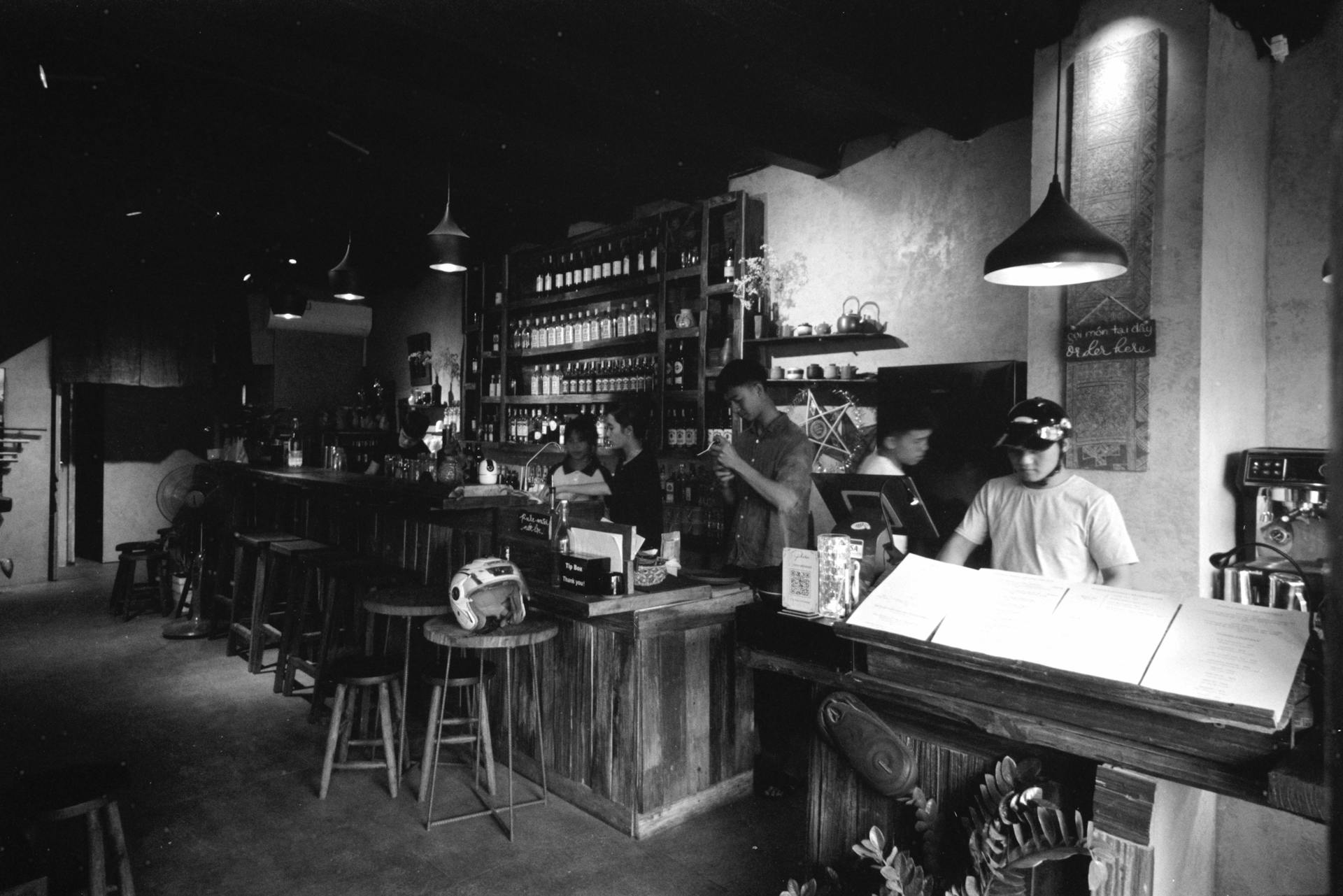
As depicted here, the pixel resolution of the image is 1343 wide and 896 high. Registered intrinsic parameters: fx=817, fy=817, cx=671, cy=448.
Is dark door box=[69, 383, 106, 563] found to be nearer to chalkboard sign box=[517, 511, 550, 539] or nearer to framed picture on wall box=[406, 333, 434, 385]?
framed picture on wall box=[406, 333, 434, 385]

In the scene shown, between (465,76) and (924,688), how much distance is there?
3.90 meters

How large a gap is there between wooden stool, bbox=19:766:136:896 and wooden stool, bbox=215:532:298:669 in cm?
301

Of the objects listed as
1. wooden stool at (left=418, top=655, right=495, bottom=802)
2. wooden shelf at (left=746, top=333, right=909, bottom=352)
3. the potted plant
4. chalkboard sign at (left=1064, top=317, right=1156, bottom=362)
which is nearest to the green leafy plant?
the potted plant

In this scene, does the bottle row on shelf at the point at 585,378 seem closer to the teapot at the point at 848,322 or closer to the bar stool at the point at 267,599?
the teapot at the point at 848,322

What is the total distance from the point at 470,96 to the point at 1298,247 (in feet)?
13.5

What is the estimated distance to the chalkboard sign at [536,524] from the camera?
12.7 ft

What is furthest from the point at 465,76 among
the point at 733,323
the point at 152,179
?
the point at 152,179

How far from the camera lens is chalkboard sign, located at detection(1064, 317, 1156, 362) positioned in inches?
130

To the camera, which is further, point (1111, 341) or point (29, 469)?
point (29, 469)

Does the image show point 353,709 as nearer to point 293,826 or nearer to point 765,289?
point 293,826

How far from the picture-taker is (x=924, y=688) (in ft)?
6.85

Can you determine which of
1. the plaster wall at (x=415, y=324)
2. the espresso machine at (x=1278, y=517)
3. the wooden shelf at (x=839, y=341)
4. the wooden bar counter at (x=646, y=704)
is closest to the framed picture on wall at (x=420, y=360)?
the plaster wall at (x=415, y=324)

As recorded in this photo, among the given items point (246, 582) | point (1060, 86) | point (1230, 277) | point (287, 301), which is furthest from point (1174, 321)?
point (287, 301)

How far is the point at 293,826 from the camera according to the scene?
3330 mm
